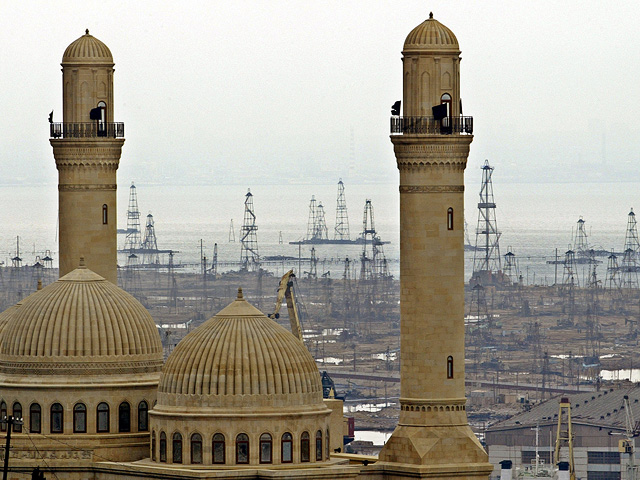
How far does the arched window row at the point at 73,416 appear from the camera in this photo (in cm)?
7812

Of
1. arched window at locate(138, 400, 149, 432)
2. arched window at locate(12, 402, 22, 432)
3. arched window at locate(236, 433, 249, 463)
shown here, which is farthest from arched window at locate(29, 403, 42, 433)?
arched window at locate(236, 433, 249, 463)

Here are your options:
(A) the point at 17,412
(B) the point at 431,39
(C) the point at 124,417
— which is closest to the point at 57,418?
(A) the point at 17,412

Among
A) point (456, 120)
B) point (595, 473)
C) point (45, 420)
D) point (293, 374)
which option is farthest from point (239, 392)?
point (595, 473)

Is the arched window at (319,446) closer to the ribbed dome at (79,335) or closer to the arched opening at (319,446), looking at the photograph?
the arched opening at (319,446)

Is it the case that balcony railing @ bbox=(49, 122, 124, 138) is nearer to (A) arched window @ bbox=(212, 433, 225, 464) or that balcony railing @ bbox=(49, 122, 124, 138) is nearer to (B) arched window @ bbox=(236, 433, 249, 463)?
(A) arched window @ bbox=(212, 433, 225, 464)

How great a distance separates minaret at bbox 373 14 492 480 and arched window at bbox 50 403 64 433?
36.7 ft

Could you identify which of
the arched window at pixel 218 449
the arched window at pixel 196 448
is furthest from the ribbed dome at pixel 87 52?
the arched window at pixel 218 449

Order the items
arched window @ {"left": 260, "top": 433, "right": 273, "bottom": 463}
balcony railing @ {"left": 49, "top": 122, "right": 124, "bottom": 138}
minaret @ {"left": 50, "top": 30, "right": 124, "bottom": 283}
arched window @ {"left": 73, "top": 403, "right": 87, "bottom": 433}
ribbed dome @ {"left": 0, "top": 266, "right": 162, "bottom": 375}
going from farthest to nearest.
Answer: balcony railing @ {"left": 49, "top": 122, "right": 124, "bottom": 138}
minaret @ {"left": 50, "top": 30, "right": 124, "bottom": 283}
ribbed dome @ {"left": 0, "top": 266, "right": 162, "bottom": 375}
arched window @ {"left": 73, "top": 403, "right": 87, "bottom": 433}
arched window @ {"left": 260, "top": 433, "right": 273, "bottom": 463}

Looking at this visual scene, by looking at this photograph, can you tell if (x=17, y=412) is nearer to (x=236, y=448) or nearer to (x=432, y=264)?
(x=236, y=448)

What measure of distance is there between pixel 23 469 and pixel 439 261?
52.9 ft

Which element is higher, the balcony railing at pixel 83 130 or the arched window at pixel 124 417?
the balcony railing at pixel 83 130

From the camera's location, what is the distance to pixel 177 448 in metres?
75.1

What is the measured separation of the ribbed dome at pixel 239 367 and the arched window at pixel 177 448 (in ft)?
3.90

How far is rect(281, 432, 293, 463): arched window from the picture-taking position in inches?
2944
